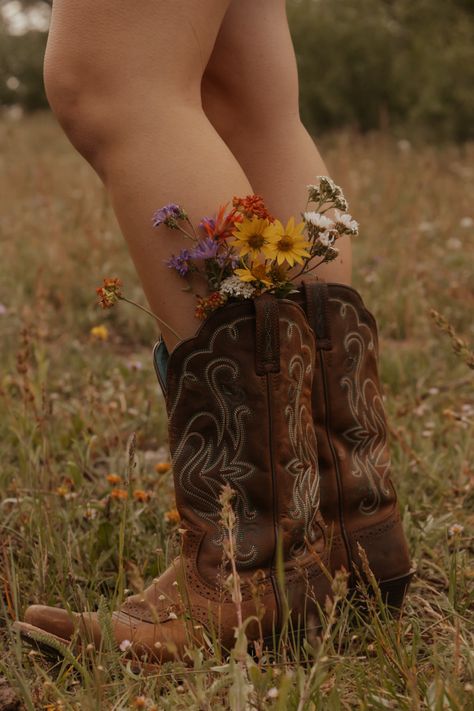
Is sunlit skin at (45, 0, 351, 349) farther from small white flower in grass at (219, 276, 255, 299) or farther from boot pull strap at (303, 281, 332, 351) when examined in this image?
boot pull strap at (303, 281, 332, 351)

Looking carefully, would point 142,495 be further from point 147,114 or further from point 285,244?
point 147,114

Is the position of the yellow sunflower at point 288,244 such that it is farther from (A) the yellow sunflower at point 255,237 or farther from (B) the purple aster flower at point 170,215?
(B) the purple aster flower at point 170,215

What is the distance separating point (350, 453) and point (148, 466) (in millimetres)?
823

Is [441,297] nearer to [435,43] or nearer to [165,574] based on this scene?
[165,574]

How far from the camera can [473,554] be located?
1914mm

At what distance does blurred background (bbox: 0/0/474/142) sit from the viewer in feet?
29.6

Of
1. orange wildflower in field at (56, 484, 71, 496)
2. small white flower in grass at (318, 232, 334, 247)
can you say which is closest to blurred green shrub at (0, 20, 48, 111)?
orange wildflower in field at (56, 484, 71, 496)

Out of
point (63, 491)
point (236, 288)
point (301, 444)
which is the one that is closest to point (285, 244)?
point (236, 288)

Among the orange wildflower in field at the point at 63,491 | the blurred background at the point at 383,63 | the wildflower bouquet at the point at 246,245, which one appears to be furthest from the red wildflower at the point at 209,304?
the blurred background at the point at 383,63

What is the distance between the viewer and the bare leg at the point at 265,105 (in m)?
1.68

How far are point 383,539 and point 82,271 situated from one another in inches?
99.0

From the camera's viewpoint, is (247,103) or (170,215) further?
(247,103)

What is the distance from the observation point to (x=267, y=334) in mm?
1478

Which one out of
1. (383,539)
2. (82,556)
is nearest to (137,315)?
(82,556)
